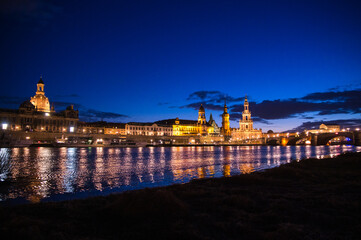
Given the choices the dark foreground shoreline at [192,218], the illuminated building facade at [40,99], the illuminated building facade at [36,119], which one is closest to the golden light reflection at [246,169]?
the dark foreground shoreline at [192,218]

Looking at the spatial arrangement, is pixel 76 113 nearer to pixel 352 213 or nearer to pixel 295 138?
pixel 295 138

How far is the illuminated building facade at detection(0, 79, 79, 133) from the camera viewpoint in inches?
4347

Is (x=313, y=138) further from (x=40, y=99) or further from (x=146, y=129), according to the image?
(x=40, y=99)

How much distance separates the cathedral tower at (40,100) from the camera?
140 meters

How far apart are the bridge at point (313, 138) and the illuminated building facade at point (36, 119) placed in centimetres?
12193

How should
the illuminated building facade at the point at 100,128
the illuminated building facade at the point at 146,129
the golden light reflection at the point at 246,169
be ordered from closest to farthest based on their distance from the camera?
the golden light reflection at the point at 246,169
the illuminated building facade at the point at 100,128
the illuminated building facade at the point at 146,129

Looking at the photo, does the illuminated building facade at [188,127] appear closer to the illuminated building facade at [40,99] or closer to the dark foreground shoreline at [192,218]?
the illuminated building facade at [40,99]

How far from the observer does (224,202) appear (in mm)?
9961

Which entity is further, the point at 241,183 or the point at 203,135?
the point at 203,135

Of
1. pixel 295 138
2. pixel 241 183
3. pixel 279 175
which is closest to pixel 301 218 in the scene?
pixel 241 183

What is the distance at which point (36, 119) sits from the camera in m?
119

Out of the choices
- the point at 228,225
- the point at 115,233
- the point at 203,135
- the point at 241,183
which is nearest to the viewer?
the point at 115,233

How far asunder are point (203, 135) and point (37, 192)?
169 meters

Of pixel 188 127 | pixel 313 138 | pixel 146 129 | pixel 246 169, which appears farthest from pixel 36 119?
pixel 313 138
